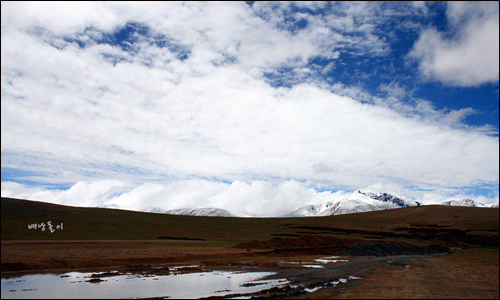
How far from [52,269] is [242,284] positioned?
56.3 feet

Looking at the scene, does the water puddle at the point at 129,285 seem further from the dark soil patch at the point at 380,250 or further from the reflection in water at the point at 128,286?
the dark soil patch at the point at 380,250

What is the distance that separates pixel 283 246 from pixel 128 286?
129 ft

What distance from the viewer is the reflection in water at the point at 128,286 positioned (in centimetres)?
1753

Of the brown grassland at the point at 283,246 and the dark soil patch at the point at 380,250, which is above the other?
the brown grassland at the point at 283,246

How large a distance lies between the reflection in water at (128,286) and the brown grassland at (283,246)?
3664 mm

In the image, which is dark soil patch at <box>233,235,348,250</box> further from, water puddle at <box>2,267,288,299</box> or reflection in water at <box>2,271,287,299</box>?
reflection in water at <box>2,271,287,299</box>

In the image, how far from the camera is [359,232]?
107 metres

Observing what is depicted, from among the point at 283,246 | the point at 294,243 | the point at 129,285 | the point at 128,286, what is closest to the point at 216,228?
the point at 294,243

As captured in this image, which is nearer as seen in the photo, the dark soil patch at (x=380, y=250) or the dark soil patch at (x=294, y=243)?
the dark soil patch at (x=380, y=250)

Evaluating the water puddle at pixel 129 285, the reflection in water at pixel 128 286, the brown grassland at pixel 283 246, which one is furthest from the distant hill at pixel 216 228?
the reflection in water at pixel 128 286

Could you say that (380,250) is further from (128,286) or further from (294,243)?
(128,286)

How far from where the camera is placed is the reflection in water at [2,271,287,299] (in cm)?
1753

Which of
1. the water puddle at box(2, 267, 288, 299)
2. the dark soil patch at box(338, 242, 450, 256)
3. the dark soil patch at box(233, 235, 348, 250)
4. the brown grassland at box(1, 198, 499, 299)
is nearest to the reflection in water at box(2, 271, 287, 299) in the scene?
the water puddle at box(2, 267, 288, 299)

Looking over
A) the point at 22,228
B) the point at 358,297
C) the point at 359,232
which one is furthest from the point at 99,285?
the point at 359,232
